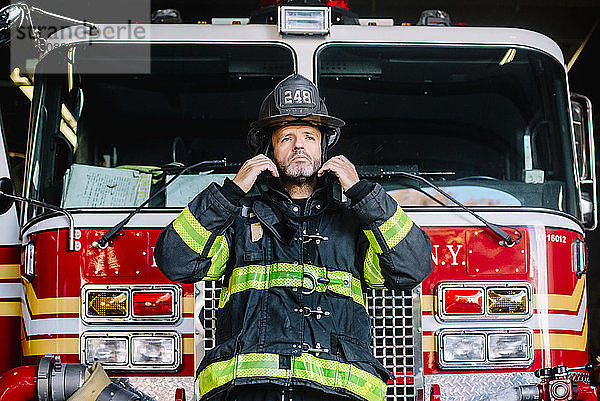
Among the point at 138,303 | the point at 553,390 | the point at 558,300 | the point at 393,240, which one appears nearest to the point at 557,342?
the point at 558,300

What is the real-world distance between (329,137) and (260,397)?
1323 millimetres

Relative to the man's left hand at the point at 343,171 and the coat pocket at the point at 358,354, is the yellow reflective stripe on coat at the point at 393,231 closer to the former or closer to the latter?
the man's left hand at the point at 343,171

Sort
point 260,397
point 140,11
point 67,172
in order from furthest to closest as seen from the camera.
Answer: point 140,11 → point 67,172 → point 260,397

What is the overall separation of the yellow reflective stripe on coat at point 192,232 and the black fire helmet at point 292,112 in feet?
1.91

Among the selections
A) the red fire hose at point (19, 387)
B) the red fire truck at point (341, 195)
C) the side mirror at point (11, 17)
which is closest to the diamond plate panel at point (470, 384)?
the red fire truck at point (341, 195)

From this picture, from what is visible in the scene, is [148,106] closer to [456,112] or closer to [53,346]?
[53,346]

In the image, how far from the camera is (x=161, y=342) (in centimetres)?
420

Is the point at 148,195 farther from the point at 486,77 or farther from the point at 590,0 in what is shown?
the point at 590,0

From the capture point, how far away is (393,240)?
341 cm

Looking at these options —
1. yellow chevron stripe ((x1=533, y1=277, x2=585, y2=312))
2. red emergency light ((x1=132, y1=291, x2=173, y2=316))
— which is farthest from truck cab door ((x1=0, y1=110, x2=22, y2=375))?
yellow chevron stripe ((x1=533, y1=277, x2=585, y2=312))

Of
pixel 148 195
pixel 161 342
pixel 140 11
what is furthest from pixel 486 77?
pixel 140 11

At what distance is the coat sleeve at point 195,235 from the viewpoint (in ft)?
11.3

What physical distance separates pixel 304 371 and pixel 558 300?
1576 millimetres

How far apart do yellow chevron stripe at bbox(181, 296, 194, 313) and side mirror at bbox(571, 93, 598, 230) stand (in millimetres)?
2008
